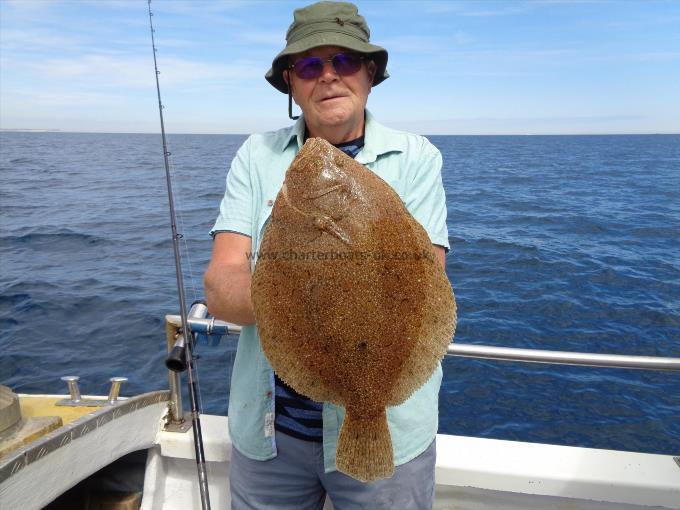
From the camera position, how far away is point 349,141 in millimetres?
2484

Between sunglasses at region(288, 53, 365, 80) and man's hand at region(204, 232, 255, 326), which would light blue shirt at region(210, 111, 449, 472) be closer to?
man's hand at region(204, 232, 255, 326)

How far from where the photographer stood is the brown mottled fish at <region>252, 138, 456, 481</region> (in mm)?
1860

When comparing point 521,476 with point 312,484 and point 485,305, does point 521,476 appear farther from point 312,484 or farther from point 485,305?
point 485,305

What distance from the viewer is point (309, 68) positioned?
227cm

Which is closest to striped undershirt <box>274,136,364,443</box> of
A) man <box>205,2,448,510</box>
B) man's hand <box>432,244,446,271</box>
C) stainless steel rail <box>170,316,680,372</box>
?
man <box>205,2,448,510</box>

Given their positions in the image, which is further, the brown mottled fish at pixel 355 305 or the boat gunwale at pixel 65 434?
the boat gunwale at pixel 65 434

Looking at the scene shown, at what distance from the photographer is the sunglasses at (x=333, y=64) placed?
2.25m

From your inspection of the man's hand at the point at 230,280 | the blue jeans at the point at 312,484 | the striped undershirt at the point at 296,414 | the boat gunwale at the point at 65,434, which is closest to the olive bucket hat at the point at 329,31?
the man's hand at the point at 230,280

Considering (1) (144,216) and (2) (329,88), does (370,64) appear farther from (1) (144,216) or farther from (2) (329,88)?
(1) (144,216)

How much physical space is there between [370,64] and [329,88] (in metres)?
0.28

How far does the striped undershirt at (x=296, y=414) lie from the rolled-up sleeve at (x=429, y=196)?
93 centimetres

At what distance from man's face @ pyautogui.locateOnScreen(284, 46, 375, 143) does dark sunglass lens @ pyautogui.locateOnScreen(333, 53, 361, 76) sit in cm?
2

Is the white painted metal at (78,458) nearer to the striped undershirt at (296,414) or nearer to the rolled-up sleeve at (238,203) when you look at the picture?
the striped undershirt at (296,414)

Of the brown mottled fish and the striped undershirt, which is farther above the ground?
the brown mottled fish
